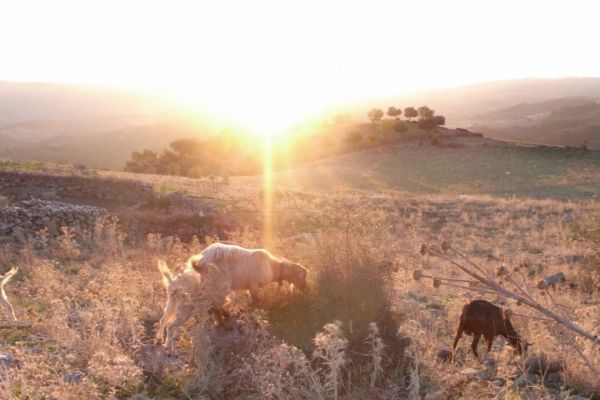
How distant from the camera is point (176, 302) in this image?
21.6 feet

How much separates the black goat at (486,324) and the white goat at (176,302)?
3638 millimetres

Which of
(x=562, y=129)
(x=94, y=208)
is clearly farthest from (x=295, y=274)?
(x=562, y=129)

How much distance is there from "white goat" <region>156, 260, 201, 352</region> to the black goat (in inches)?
143

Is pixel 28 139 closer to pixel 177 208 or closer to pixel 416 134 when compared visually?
pixel 416 134

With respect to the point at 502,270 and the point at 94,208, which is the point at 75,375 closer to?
the point at 502,270

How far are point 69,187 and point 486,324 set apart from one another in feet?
69.8

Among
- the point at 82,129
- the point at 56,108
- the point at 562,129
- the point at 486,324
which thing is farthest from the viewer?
the point at 56,108

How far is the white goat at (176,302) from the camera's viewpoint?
21.4ft

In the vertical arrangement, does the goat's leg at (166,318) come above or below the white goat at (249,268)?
below

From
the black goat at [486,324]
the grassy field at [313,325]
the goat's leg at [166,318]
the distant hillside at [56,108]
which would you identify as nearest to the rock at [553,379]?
the grassy field at [313,325]

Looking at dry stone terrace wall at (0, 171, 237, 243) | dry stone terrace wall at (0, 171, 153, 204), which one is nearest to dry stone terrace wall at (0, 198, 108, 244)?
dry stone terrace wall at (0, 171, 237, 243)

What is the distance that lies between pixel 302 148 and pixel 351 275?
5884 centimetres

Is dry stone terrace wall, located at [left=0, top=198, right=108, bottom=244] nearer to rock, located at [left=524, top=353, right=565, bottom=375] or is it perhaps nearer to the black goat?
the black goat

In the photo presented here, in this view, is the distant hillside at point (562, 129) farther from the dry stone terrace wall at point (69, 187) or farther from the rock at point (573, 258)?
the dry stone terrace wall at point (69, 187)
